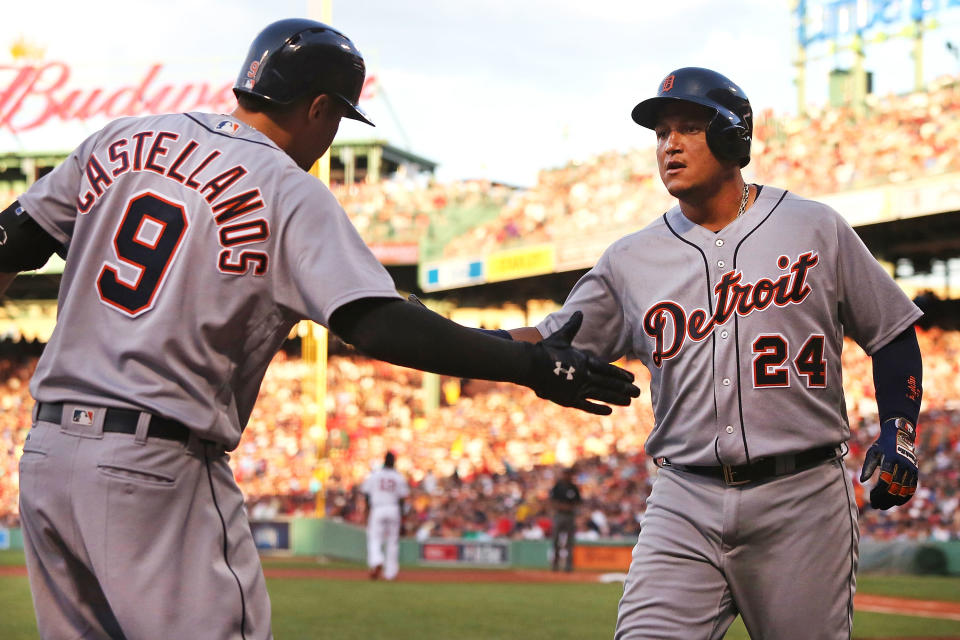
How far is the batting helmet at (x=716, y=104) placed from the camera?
12.8ft

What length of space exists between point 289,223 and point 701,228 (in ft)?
6.26

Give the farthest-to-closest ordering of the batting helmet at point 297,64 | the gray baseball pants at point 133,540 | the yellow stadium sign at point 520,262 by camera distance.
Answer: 1. the yellow stadium sign at point 520,262
2. the batting helmet at point 297,64
3. the gray baseball pants at point 133,540

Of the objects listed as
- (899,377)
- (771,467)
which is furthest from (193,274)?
(899,377)

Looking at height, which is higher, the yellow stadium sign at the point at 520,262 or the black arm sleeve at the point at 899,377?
the yellow stadium sign at the point at 520,262

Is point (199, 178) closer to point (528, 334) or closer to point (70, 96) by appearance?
point (528, 334)

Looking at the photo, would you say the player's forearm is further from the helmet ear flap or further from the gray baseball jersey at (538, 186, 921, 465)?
the helmet ear flap

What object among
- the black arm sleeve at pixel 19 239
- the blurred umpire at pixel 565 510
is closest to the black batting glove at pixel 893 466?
the black arm sleeve at pixel 19 239

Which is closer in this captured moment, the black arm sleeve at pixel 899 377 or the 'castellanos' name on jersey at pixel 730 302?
the 'castellanos' name on jersey at pixel 730 302

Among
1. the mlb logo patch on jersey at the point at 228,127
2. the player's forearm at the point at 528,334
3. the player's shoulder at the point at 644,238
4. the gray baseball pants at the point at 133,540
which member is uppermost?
the player's shoulder at the point at 644,238

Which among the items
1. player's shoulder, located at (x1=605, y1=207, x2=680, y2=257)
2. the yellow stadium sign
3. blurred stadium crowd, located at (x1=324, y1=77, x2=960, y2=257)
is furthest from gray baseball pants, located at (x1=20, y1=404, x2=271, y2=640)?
the yellow stadium sign

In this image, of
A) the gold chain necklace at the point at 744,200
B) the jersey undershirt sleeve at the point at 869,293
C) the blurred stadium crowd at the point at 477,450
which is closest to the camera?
the jersey undershirt sleeve at the point at 869,293

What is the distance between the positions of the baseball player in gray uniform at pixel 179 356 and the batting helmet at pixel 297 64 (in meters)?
0.14

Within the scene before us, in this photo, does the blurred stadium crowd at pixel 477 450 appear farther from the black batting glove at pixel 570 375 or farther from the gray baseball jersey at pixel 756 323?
the black batting glove at pixel 570 375

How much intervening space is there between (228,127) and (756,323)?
183 centimetres
